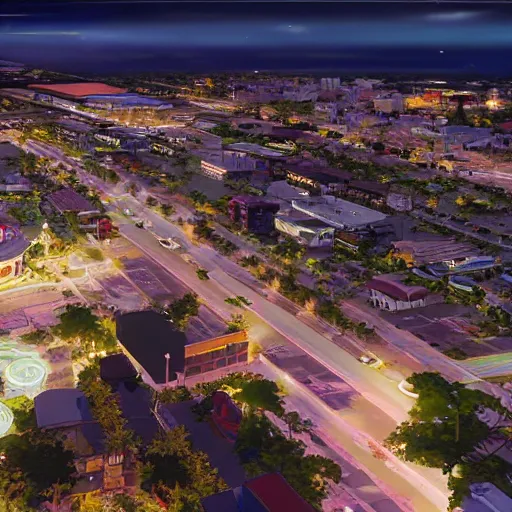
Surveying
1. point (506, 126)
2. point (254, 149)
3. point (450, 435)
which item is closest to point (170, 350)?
point (450, 435)

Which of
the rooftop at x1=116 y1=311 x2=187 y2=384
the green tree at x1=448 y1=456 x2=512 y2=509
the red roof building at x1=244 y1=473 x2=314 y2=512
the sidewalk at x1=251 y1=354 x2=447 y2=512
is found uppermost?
the red roof building at x1=244 y1=473 x2=314 y2=512

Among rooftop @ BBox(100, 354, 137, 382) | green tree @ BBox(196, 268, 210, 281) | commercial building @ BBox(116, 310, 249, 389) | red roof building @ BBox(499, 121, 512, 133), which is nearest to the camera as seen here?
rooftop @ BBox(100, 354, 137, 382)

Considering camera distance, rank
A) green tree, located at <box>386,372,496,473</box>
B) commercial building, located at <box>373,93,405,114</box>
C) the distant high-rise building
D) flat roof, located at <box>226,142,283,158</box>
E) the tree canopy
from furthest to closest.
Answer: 1. the distant high-rise building
2. commercial building, located at <box>373,93,405,114</box>
3. flat roof, located at <box>226,142,283,158</box>
4. green tree, located at <box>386,372,496,473</box>
5. the tree canopy

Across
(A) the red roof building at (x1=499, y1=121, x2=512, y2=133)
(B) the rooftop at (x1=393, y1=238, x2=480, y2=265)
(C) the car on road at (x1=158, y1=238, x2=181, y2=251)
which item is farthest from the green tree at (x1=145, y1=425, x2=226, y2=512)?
(A) the red roof building at (x1=499, y1=121, x2=512, y2=133)

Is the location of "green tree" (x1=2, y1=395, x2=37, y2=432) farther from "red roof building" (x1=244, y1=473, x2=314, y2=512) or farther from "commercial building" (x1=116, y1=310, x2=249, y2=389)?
"red roof building" (x1=244, y1=473, x2=314, y2=512)

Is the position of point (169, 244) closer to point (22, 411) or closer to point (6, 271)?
point (6, 271)

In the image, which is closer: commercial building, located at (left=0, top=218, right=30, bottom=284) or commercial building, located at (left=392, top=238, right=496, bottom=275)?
commercial building, located at (left=0, top=218, right=30, bottom=284)

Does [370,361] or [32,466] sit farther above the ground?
[32,466]

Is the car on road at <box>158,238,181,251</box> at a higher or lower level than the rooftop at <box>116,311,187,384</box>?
lower
